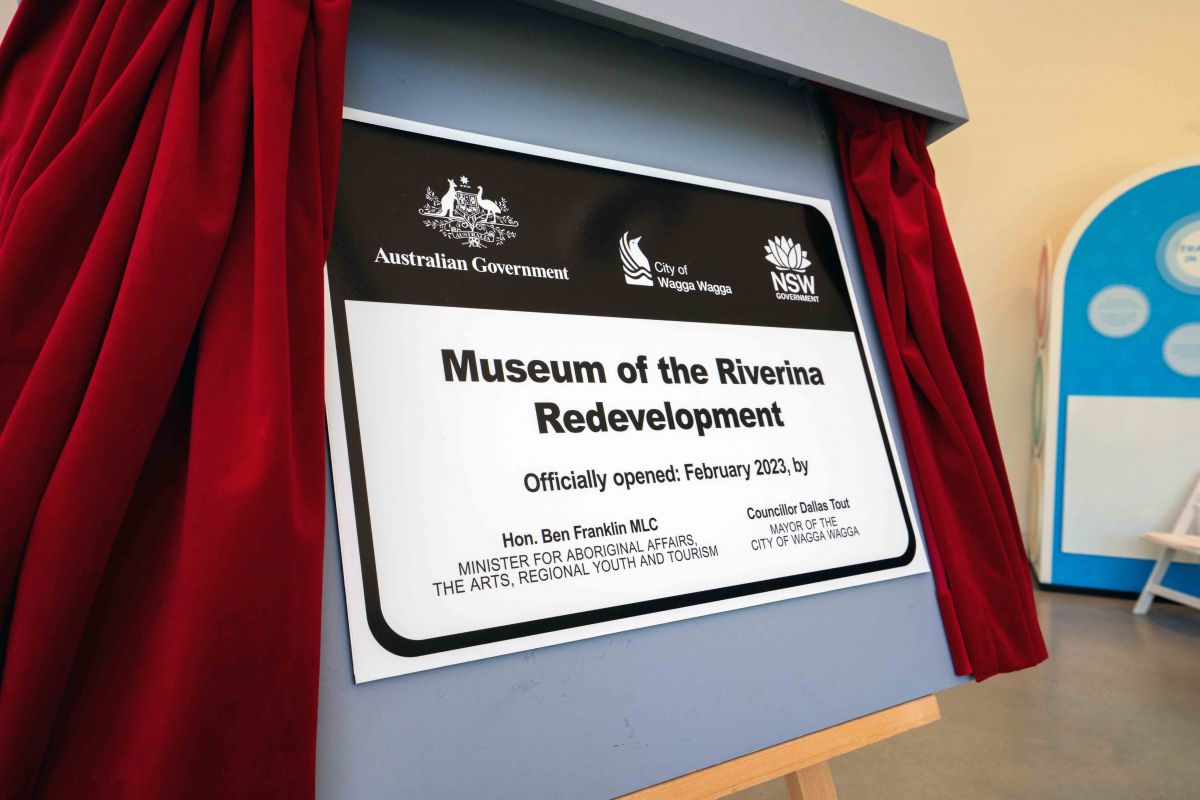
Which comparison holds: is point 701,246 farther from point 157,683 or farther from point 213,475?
point 157,683

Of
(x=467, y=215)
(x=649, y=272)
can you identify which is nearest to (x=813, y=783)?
(x=649, y=272)

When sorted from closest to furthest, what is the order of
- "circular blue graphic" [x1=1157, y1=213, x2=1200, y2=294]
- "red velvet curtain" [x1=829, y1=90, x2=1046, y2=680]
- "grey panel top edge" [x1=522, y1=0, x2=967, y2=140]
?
A: "grey panel top edge" [x1=522, y1=0, x2=967, y2=140]
"red velvet curtain" [x1=829, y1=90, x2=1046, y2=680]
"circular blue graphic" [x1=1157, y1=213, x2=1200, y2=294]

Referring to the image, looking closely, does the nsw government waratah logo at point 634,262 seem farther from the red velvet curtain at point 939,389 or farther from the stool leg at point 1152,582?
the stool leg at point 1152,582

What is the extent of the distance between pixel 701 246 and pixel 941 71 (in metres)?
0.65

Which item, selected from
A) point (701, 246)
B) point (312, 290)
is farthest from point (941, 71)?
point (312, 290)

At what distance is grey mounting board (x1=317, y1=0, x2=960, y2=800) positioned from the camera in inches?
28.6

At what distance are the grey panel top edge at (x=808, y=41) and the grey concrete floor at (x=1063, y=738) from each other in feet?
4.79

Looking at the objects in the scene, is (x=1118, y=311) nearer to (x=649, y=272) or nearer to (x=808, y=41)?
(x=808, y=41)

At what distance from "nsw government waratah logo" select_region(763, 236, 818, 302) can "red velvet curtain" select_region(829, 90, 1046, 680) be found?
145 millimetres

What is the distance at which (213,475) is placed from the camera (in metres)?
0.65

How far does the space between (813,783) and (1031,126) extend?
3684mm

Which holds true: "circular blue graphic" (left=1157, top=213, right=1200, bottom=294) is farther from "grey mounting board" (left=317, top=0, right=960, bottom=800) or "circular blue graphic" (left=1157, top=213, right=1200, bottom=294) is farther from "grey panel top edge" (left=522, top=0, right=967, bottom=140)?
"grey mounting board" (left=317, top=0, right=960, bottom=800)

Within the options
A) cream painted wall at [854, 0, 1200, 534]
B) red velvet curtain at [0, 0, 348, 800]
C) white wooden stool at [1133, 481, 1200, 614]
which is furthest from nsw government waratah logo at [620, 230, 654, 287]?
cream painted wall at [854, 0, 1200, 534]

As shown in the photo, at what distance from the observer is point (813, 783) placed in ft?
3.41
